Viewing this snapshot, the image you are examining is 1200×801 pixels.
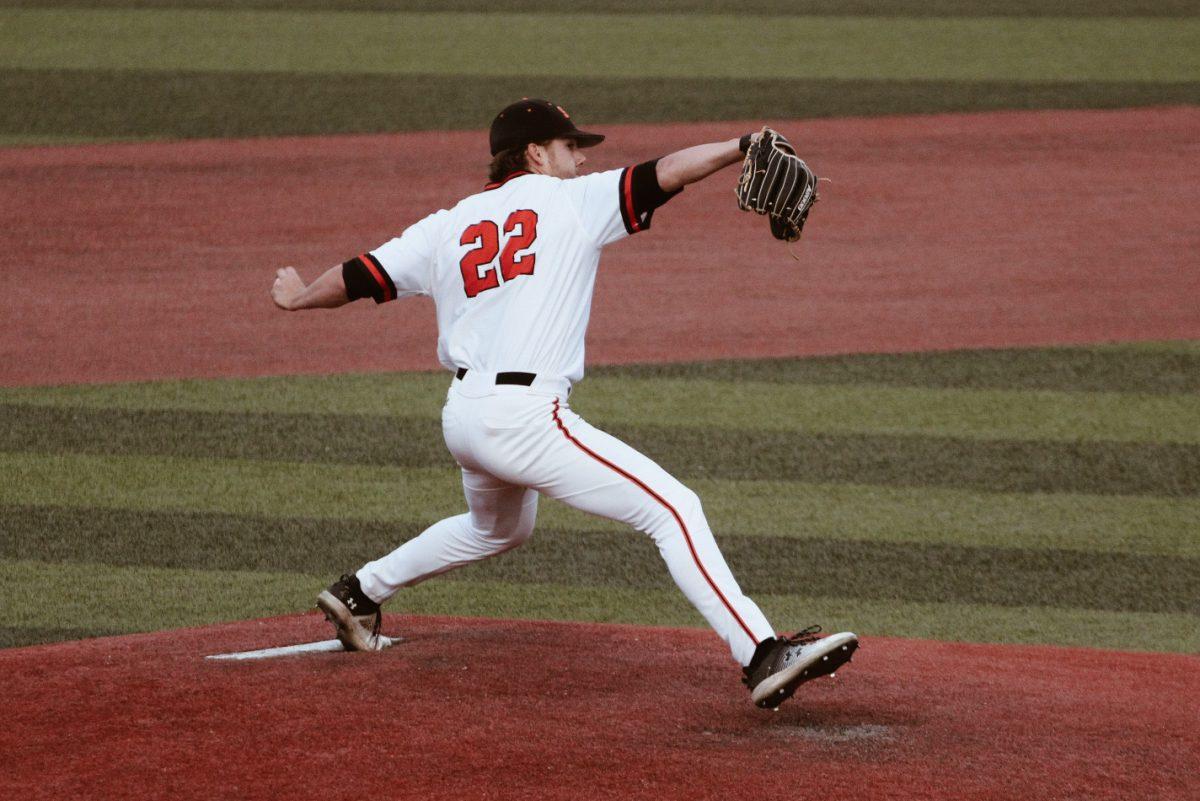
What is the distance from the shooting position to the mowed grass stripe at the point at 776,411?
309 inches

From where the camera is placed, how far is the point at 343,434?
7715mm

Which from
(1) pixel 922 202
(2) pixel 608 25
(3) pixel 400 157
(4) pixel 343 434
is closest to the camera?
(4) pixel 343 434

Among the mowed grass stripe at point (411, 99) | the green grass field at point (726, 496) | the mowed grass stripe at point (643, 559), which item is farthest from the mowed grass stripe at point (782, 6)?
the mowed grass stripe at point (643, 559)

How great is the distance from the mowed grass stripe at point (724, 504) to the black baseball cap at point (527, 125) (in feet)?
8.01

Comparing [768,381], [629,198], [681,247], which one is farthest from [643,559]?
[681,247]

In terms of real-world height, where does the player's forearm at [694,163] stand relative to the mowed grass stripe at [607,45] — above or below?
below

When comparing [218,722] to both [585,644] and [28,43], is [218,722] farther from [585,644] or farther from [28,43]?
[28,43]

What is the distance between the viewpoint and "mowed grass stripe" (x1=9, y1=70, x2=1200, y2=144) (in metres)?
13.9

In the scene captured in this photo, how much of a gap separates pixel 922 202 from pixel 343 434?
5.49m

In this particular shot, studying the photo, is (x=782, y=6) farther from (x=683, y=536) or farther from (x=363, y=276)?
(x=683, y=536)

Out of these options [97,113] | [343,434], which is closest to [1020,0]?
[97,113]

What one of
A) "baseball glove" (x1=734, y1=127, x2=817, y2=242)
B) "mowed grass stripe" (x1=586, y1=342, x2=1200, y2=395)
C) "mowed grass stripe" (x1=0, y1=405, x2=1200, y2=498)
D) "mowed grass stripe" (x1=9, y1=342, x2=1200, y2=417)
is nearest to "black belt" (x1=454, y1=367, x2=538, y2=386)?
"baseball glove" (x1=734, y1=127, x2=817, y2=242)

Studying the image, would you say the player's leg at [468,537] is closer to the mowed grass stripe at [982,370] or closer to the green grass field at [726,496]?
the green grass field at [726,496]

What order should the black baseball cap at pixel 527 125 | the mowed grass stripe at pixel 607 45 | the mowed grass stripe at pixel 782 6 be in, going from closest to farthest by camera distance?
the black baseball cap at pixel 527 125, the mowed grass stripe at pixel 607 45, the mowed grass stripe at pixel 782 6
